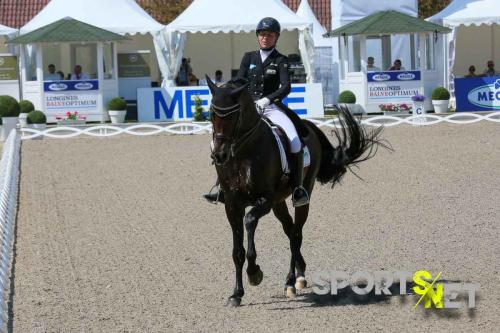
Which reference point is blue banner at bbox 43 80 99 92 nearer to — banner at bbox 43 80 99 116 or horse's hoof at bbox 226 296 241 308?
banner at bbox 43 80 99 116

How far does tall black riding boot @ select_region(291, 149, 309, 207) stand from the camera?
8875mm

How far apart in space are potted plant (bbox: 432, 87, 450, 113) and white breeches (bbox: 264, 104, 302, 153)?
22473 mm

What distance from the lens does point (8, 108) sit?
27.7m

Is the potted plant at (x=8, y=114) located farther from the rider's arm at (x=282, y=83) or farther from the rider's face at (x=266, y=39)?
the rider's arm at (x=282, y=83)

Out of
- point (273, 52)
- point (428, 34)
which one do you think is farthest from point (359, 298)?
point (428, 34)

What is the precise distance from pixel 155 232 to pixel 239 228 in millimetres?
3834

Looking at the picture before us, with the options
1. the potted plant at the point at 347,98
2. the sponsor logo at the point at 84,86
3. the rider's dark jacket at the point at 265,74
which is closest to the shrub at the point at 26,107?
the sponsor logo at the point at 84,86

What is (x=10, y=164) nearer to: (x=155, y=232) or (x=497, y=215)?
(x=155, y=232)

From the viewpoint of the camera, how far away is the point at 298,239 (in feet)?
29.7

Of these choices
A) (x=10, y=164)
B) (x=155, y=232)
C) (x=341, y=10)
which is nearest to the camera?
(x=155, y=232)

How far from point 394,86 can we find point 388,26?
1.88 metres

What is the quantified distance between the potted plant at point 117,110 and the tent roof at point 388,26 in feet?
24.0

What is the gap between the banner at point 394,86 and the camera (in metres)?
32.6

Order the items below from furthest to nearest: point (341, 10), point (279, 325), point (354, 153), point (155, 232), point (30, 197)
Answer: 1. point (341, 10)
2. point (30, 197)
3. point (155, 232)
4. point (354, 153)
5. point (279, 325)
